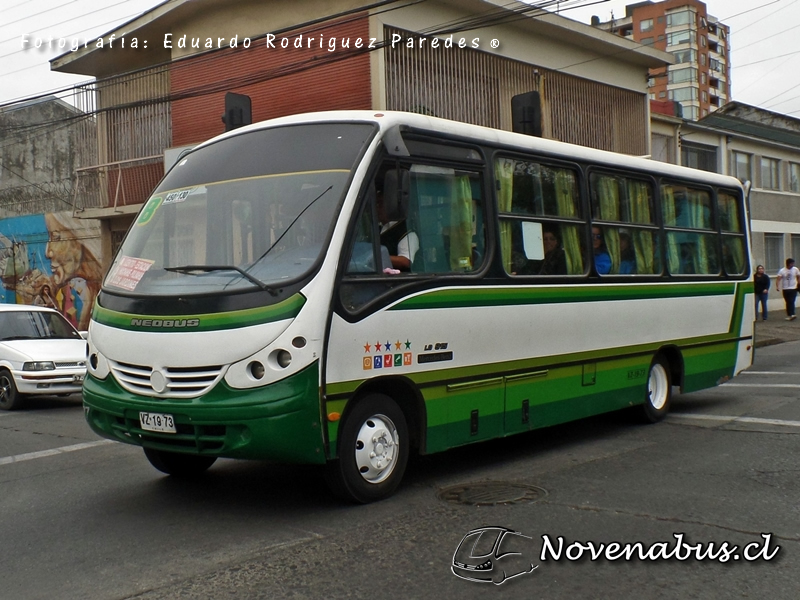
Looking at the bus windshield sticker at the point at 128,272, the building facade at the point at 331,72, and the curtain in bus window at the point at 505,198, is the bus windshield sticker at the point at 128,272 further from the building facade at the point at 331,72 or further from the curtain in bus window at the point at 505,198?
the building facade at the point at 331,72

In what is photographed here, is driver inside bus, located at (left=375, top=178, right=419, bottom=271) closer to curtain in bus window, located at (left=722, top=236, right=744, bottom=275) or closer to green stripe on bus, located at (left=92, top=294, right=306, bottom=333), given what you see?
green stripe on bus, located at (left=92, top=294, right=306, bottom=333)

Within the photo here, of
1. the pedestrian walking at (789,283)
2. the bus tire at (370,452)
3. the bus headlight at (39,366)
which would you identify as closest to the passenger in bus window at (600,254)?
the bus tire at (370,452)

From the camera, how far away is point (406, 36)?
18.6m

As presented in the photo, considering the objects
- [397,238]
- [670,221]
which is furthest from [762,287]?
[397,238]

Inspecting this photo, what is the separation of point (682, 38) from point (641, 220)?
331ft

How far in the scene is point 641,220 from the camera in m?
10.1

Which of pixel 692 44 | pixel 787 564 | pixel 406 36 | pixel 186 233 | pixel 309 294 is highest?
pixel 692 44

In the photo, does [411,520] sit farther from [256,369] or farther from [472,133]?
[472,133]

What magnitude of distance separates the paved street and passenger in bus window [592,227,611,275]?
1.75m

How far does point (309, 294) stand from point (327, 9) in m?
14.4

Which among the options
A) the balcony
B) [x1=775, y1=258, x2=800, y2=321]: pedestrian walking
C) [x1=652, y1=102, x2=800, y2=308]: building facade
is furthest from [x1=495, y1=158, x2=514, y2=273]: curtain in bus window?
[x1=652, y1=102, x2=800, y2=308]: building facade

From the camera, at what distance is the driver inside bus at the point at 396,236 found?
22.1ft

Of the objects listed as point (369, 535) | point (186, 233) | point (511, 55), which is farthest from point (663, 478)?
point (511, 55)

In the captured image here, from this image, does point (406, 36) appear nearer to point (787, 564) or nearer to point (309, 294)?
point (309, 294)
